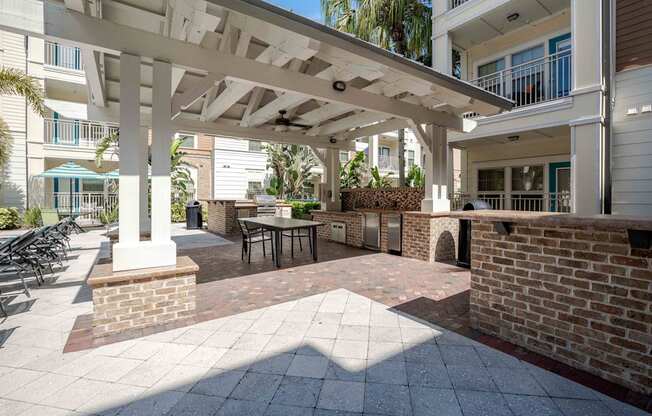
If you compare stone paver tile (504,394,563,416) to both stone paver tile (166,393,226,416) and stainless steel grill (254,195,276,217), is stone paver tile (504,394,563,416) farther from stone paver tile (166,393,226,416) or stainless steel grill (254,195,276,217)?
stainless steel grill (254,195,276,217)

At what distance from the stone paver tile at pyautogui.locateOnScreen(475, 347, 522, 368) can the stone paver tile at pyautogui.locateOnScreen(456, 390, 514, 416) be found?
0.47 m

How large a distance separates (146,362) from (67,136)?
56.3ft

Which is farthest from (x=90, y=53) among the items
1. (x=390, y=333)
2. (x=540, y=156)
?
(x=540, y=156)

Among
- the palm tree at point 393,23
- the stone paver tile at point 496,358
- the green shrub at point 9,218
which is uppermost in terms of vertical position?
the palm tree at point 393,23

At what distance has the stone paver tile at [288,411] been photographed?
2121mm

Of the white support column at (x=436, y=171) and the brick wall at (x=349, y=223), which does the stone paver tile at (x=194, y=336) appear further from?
the brick wall at (x=349, y=223)

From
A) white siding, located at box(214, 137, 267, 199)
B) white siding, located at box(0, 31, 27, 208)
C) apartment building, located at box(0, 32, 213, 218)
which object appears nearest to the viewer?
white siding, located at box(0, 31, 27, 208)

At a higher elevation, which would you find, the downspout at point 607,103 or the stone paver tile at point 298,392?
the downspout at point 607,103

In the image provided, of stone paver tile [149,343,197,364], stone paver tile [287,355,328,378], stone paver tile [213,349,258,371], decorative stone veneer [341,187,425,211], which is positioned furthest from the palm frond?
stone paver tile [287,355,328,378]

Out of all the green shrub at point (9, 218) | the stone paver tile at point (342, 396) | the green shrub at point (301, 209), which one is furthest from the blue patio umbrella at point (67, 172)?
the stone paver tile at point (342, 396)

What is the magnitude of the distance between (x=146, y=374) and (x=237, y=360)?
0.74 meters

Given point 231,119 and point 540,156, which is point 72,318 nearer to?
point 231,119

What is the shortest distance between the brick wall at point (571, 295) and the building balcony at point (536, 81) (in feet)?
23.7

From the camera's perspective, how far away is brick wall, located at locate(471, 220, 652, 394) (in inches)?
91.7
